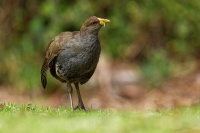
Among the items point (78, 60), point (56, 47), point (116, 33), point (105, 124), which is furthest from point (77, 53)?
point (116, 33)

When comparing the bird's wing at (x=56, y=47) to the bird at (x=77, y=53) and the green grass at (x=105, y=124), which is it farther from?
the green grass at (x=105, y=124)

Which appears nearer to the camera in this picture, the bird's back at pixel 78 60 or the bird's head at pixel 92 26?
the bird's back at pixel 78 60

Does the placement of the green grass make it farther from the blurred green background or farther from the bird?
the blurred green background

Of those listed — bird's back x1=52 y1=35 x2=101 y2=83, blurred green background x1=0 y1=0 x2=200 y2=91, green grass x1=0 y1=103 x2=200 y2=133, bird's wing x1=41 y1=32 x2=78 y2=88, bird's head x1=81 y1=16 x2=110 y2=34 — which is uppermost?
blurred green background x1=0 y1=0 x2=200 y2=91

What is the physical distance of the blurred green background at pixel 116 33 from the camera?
1800cm

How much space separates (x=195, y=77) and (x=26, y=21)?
5.26m

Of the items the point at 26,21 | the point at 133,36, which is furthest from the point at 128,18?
the point at 26,21

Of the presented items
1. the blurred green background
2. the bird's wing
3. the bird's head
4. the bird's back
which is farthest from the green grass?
the blurred green background

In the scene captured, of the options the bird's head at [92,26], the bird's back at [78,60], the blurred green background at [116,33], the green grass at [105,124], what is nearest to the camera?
the green grass at [105,124]

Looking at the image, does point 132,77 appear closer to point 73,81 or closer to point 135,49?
point 135,49

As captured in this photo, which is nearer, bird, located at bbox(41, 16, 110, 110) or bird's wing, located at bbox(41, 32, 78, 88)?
bird, located at bbox(41, 16, 110, 110)

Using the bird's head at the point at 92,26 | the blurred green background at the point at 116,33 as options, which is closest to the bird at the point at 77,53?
the bird's head at the point at 92,26

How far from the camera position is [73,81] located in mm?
10961

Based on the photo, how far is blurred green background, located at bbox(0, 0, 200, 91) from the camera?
59.1 ft
